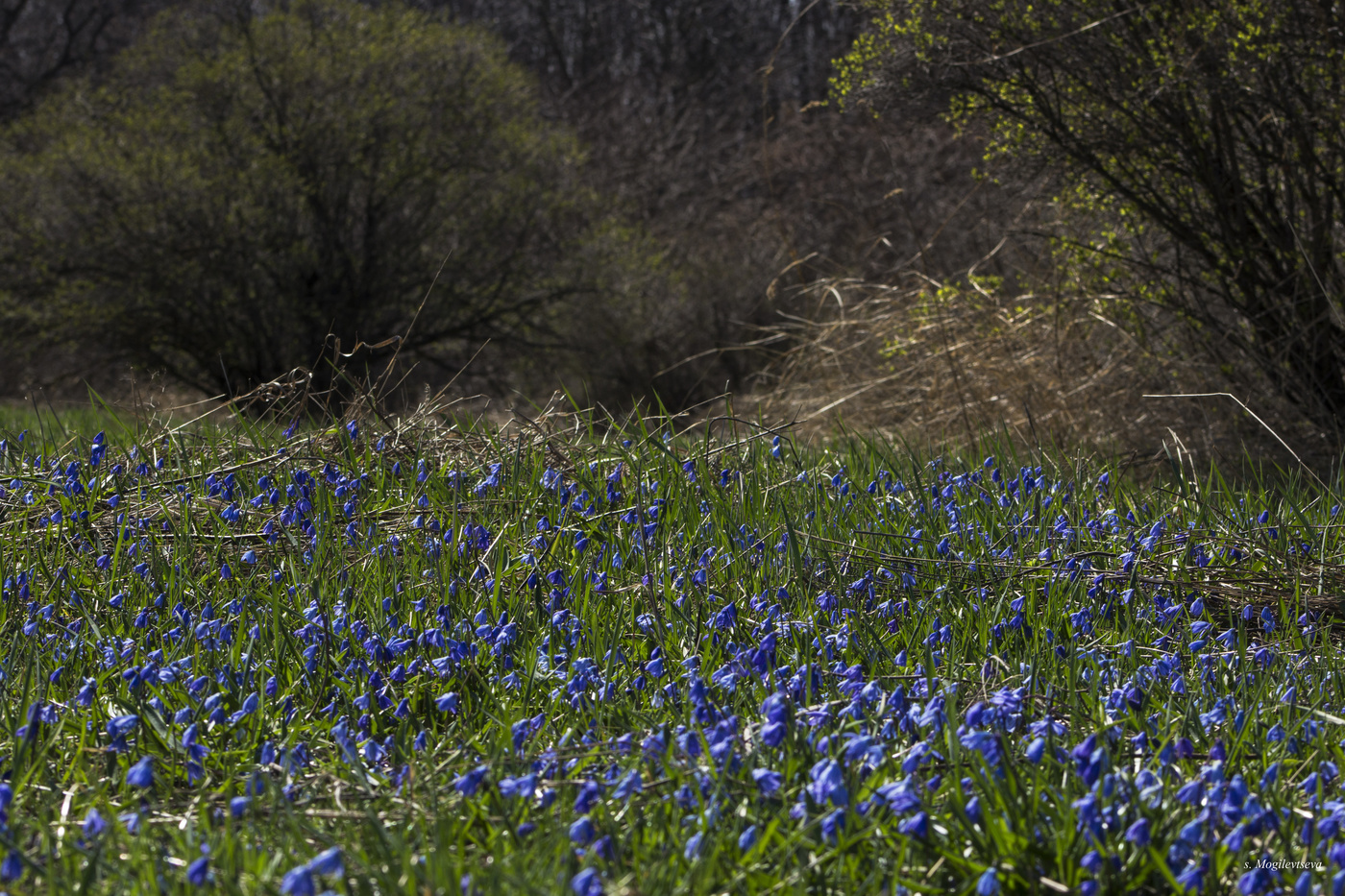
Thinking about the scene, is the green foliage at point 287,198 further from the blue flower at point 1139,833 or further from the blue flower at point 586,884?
the blue flower at point 1139,833

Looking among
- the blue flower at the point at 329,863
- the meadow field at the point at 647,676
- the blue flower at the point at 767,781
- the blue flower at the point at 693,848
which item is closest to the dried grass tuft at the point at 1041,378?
the meadow field at the point at 647,676

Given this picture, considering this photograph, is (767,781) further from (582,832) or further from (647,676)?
(647,676)

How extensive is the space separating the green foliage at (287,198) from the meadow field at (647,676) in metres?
11.2

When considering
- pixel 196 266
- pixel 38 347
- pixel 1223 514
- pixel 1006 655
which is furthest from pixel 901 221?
pixel 1006 655

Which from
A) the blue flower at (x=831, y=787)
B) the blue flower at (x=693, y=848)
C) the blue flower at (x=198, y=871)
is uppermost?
the blue flower at (x=198, y=871)

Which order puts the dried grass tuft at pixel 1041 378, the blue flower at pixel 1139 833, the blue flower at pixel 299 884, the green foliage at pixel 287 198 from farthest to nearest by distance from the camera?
1. the green foliage at pixel 287 198
2. the dried grass tuft at pixel 1041 378
3. the blue flower at pixel 1139 833
4. the blue flower at pixel 299 884

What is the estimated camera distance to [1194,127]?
600 centimetres

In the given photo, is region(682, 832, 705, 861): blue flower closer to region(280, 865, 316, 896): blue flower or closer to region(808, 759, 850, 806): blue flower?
region(808, 759, 850, 806): blue flower

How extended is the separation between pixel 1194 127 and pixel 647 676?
5.17 m

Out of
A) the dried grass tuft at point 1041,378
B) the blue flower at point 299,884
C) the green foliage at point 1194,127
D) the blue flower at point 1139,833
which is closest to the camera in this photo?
the blue flower at point 299,884

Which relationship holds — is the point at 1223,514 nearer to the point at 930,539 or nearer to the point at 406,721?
the point at 930,539

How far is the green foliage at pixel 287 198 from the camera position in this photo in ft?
45.9

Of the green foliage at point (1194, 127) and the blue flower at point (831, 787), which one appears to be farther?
the green foliage at point (1194, 127)

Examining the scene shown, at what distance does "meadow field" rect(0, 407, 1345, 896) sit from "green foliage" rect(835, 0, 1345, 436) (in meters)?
2.47
